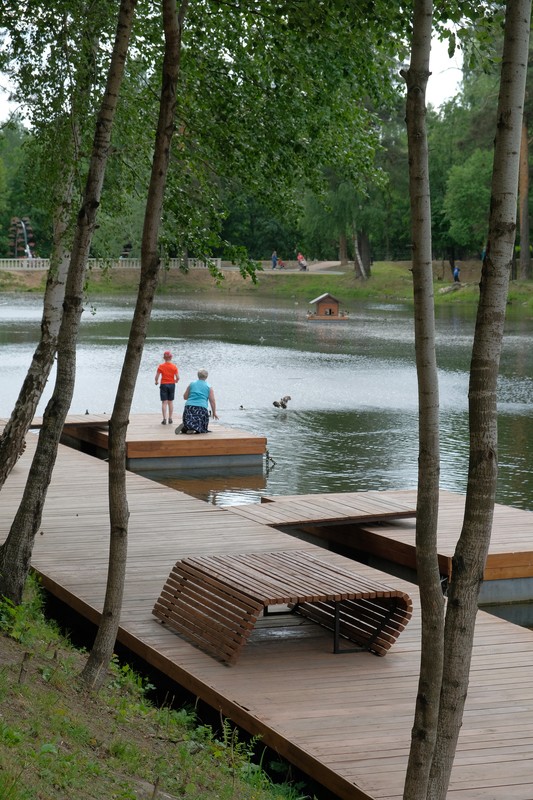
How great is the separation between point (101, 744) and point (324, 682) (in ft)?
6.30

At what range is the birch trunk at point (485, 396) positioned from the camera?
3795 mm

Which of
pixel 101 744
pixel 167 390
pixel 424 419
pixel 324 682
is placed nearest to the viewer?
pixel 424 419

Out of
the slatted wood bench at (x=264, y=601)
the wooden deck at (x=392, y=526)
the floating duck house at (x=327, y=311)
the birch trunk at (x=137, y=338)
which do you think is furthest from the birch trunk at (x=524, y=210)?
the birch trunk at (x=137, y=338)

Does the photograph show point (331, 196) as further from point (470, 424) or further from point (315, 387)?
point (470, 424)

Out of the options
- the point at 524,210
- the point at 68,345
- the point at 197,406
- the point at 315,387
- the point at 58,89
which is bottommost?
the point at 315,387

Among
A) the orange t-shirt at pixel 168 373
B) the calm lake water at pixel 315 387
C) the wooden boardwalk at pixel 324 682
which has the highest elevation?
the orange t-shirt at pixel 168 373

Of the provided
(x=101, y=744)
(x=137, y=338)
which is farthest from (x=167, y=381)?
(x=101, y=744)

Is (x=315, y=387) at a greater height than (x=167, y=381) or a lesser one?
lesser

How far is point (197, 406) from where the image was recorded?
19031 millimetres

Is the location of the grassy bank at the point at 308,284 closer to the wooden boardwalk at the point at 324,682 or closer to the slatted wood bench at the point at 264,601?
the wooden boardwalk at the point at 324,682

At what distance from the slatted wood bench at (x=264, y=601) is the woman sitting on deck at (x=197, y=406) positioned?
10.2 metres

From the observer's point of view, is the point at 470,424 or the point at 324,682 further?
the point at 324,682

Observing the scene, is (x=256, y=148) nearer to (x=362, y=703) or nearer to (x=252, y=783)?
(x=362, y=703)

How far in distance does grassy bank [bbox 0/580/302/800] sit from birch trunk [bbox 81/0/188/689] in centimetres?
38
